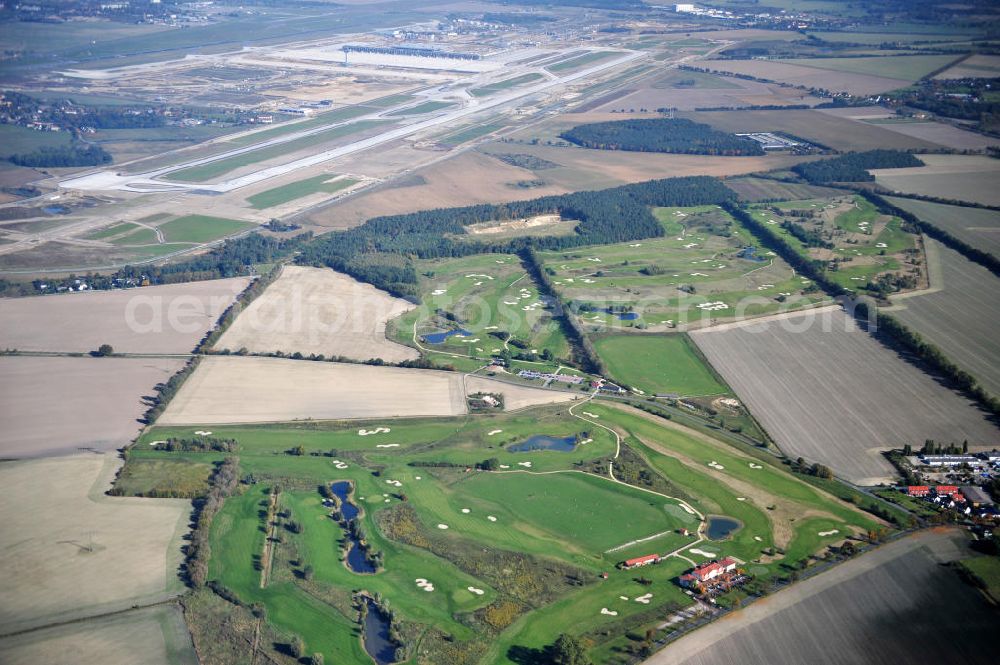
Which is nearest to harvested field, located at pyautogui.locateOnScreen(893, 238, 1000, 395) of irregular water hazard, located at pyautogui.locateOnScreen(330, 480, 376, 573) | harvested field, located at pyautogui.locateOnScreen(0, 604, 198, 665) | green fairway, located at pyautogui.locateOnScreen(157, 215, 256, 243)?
irregular water hazard, located at pyautogui.locateOnScreen(330, 480, 376, 573)

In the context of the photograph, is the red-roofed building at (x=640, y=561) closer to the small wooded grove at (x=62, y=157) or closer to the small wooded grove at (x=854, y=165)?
the small wooded grove at (x=854, y=165)

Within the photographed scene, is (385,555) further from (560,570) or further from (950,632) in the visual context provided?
(950,632)

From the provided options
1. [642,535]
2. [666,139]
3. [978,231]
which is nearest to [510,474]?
[642,535]

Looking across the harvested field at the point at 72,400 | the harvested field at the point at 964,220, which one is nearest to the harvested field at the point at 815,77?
the harvested field at the point at 964,220

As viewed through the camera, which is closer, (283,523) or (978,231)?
(283,523)

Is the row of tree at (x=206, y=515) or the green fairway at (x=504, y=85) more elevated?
the green fairway at (x=504, y=85)

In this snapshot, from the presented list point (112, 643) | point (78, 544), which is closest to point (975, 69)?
point (78, 544)
